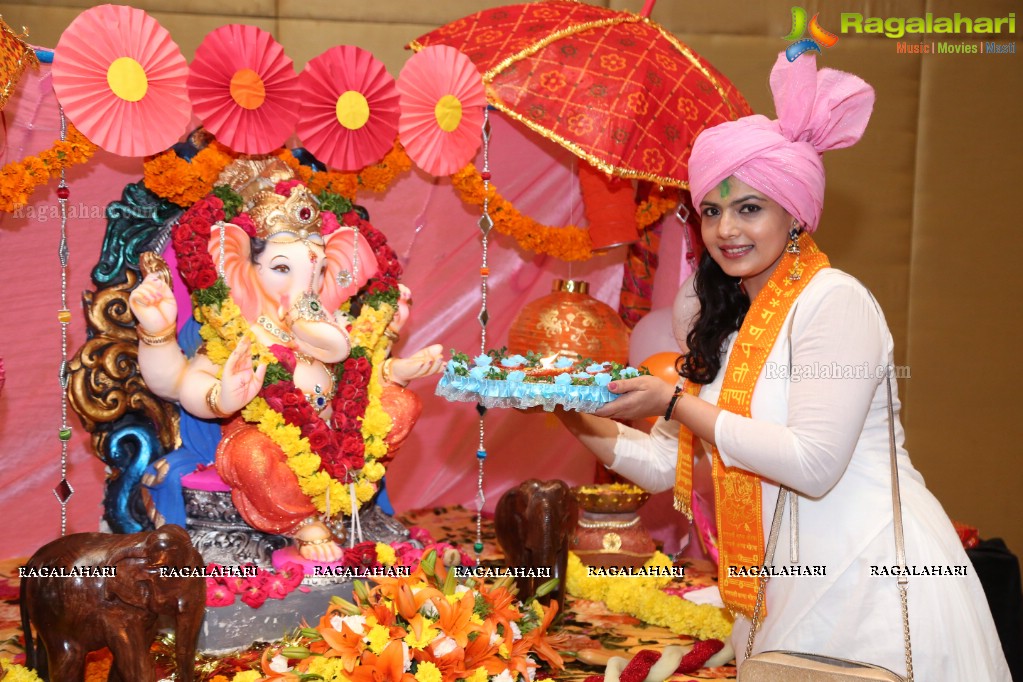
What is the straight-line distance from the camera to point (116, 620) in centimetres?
273

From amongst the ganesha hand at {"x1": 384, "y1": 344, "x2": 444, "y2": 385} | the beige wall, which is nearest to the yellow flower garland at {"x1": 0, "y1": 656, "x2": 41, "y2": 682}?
the ganesha hand at {"x1": 384, "y1": 344, "x2": 444, "y2": 385}

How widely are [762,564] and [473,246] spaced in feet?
8.99

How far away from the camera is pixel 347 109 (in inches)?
141

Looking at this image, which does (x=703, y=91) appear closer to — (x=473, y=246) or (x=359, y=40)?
(x=473, y=246)

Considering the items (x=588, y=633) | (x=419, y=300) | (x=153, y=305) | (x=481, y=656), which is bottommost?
(x=588, y=633)

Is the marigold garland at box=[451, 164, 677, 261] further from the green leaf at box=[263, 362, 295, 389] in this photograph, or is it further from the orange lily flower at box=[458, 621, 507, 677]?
the orange lily flower at box=[458, 621, 507, 677]

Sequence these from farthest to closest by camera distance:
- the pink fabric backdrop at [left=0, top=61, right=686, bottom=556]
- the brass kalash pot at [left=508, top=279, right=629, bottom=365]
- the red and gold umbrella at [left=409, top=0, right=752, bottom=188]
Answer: the brass kalash pot at [left=508, top=279, right=629, bottom=365] < the red and gold umbrella at [left=409, top=0, right=752, bottom=188] < the pink fabric backdrop at [left=0, top=61, right=686, bottom=556]

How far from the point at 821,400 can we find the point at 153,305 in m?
2.14

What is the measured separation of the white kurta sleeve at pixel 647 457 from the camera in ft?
10.3

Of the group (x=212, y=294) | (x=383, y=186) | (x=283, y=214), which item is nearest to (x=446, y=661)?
(x=212, y=294)

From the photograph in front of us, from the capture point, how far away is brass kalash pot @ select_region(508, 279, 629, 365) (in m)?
4.33

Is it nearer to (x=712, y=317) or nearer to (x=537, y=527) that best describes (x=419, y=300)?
(x=537, y=527)

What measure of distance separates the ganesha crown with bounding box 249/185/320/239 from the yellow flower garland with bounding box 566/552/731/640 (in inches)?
71.5

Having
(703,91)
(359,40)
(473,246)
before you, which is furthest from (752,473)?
(359,40)
